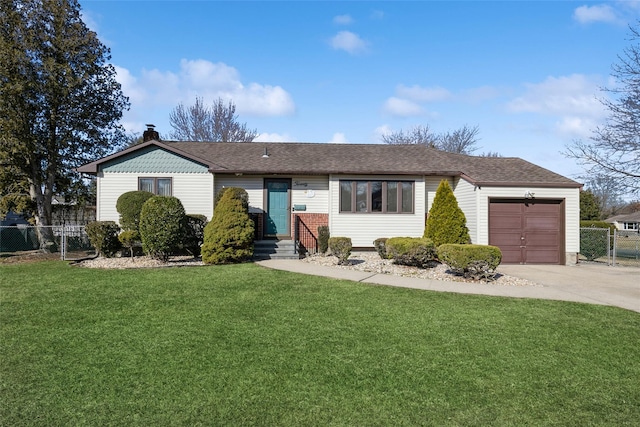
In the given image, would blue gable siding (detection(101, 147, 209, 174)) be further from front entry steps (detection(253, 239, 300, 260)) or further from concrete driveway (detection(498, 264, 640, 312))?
concrete driveway (detection(498, 264, 640, 312))

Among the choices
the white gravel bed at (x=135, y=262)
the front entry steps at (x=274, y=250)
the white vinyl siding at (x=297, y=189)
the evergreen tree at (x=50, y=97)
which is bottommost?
the white gravel bed at (x=135, y=262)

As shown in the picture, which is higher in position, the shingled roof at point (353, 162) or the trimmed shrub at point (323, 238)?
the shingled roof at point (353, 162)

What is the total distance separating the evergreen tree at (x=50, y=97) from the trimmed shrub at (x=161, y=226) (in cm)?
827

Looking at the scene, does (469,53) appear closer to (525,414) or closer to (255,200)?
(255,200)

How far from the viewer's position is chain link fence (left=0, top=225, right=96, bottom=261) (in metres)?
15.8

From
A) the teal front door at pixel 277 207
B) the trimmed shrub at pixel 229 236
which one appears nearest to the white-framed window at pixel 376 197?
the teal front door at pixel 277 207

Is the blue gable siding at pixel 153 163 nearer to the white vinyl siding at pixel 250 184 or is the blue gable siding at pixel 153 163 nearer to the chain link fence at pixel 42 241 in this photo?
the white vinyl siding at pixel 250 184

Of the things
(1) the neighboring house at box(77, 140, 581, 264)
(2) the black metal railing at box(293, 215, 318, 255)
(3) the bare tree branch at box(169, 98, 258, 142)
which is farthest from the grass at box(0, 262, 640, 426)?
(3) the bare tree branch at box(169, 98, 258, 142)

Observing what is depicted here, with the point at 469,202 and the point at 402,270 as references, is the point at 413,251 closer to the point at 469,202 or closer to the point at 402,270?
the point at 402,270

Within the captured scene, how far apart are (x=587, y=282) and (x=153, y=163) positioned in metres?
13.6

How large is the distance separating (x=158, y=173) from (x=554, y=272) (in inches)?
516

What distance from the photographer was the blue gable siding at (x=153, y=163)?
539 inches

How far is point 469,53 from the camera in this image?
45.6ft

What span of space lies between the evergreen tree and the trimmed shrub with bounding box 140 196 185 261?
27.1ft
